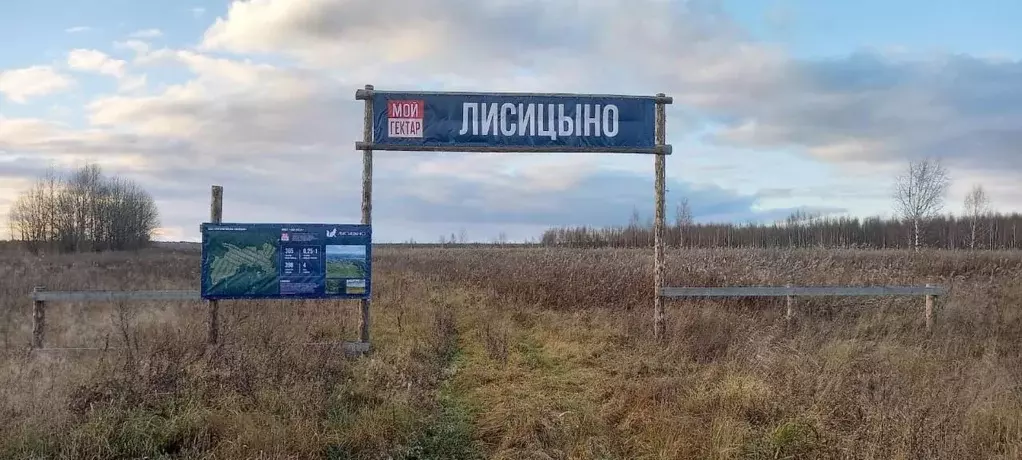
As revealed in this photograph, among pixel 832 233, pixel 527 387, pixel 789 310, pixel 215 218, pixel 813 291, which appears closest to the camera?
pixel 527 387

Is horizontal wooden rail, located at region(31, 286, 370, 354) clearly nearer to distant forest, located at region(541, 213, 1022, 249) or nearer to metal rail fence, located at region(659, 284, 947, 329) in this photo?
metal rail fence, located at region(659, 284, 947, 329)

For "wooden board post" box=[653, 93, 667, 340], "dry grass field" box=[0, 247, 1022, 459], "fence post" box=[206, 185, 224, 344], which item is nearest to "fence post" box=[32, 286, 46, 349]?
"dry grass field" box=[0, 247, 1022, 459]

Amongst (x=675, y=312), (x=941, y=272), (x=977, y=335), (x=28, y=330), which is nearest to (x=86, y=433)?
(x=28, y=330)

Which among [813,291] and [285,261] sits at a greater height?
[285,261]

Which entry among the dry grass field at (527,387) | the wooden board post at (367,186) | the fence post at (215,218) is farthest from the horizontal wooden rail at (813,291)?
the fence post at (215,218)

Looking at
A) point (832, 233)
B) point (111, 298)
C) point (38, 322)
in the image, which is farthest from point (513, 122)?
point (832, 233)

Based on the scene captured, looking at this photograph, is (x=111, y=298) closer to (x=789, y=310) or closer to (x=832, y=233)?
(x=789, y=310)

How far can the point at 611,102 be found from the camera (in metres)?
9.90

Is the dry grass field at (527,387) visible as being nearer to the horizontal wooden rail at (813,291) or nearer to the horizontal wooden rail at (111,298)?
the horizontal wooden rail at (111,298)

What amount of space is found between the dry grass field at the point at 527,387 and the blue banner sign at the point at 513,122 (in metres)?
2.96

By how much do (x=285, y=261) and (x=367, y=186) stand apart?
1.57 metres

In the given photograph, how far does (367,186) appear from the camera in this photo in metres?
9.44

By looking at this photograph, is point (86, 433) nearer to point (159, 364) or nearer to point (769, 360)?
point (159, 364)

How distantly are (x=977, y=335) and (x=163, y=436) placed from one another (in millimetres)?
11363
